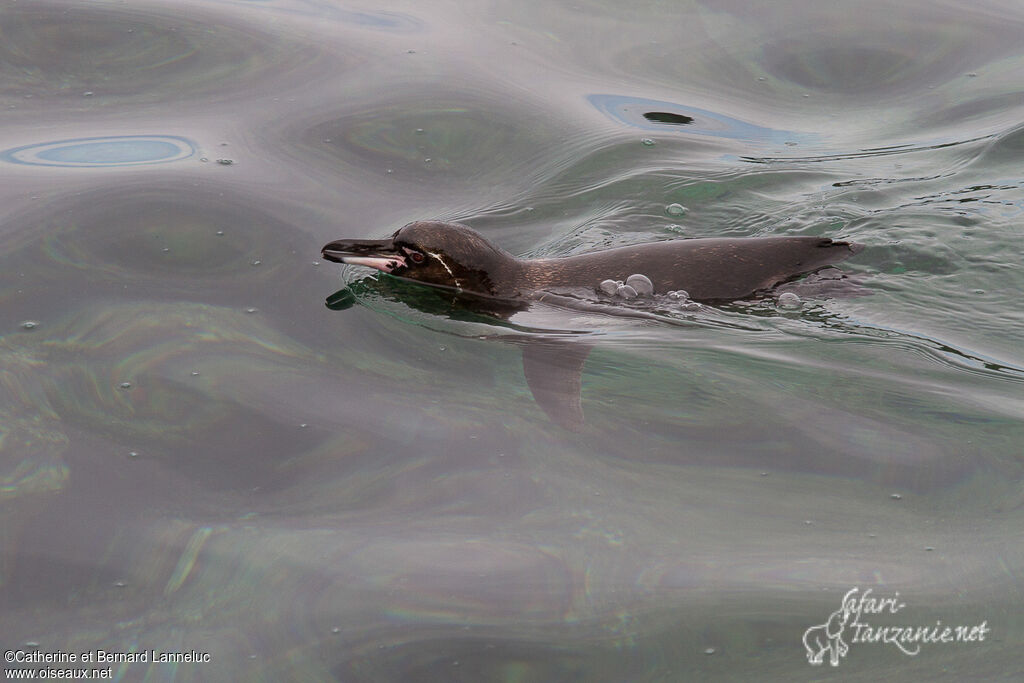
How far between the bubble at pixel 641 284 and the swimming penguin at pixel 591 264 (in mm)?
46

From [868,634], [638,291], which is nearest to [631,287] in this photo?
[638,291]

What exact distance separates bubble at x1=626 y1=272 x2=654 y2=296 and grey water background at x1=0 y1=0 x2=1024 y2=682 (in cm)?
37

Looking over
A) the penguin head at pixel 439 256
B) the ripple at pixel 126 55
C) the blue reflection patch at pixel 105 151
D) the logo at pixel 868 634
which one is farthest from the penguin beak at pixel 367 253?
the logo at pixel 868 634

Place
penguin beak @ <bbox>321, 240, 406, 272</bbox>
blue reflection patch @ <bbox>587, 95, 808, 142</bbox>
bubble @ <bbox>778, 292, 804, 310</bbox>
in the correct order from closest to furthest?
penguin beak @ <bbox>321, 240, 406, 272</bbox>
bubble @ <bbox>778, 292, 804, 310</bbox>
blue reflection patch @ <bbox>587, 95, 808, 142</bbox>

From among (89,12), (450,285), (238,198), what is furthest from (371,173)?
(89,12)

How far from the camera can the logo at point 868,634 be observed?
158 inches

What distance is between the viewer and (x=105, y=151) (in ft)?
27.2

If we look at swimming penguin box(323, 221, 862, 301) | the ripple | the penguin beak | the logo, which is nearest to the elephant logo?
the logo

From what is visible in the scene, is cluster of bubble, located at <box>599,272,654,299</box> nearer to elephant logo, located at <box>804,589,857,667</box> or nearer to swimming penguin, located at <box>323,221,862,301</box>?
swimming penguin, located at <box>323,221,862,301</box>

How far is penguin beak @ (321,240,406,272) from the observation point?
21.9 feet

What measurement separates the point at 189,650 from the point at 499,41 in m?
7.89

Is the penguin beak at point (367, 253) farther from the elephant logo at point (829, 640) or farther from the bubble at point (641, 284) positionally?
the elephant logo at point (829, 640)

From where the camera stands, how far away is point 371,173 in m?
8.44

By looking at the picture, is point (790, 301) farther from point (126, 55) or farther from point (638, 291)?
point (126, 55)
